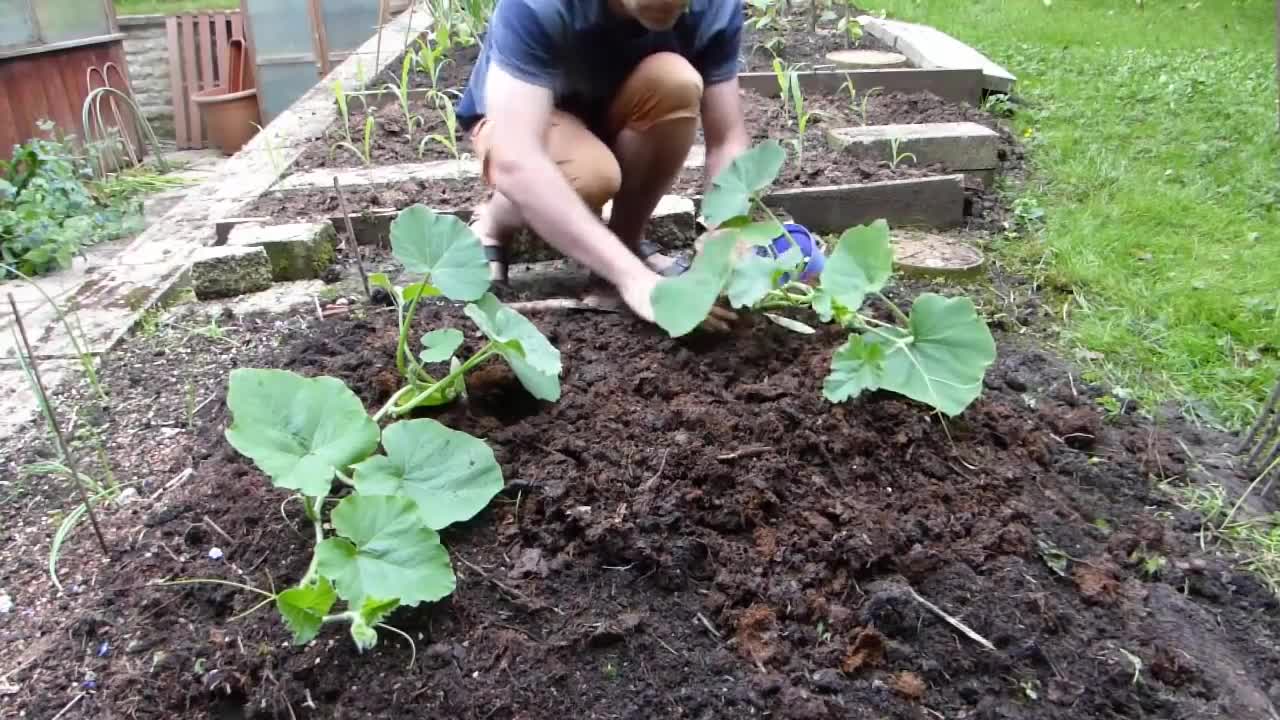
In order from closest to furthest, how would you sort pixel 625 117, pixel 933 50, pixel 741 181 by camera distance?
pixel 741 181
pixel 625 117
pixel 933 50

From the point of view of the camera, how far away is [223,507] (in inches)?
54.0

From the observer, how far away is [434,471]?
124cm

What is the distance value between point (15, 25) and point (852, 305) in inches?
258

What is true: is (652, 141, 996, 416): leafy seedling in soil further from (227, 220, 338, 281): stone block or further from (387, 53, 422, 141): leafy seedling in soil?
(387, 53, 422, 141): leafy seedling in soil

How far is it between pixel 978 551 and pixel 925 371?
0.31 m

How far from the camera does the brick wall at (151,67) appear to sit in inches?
359

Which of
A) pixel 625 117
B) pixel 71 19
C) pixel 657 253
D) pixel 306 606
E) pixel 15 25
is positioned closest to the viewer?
pixel 306 606

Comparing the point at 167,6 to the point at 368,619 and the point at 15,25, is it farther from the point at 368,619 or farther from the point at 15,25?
the point at 368,619

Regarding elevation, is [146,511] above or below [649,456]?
below

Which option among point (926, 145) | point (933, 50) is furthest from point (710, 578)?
point (933, 50)

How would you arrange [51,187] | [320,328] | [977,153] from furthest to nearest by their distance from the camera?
[51,187]
[977,153]
[320,328]

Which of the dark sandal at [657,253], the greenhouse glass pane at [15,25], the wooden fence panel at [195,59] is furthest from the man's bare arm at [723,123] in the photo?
the wooden fence panel at [195,59]

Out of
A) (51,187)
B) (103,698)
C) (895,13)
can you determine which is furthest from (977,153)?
(51,187)

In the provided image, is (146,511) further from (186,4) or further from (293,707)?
(186,4)
